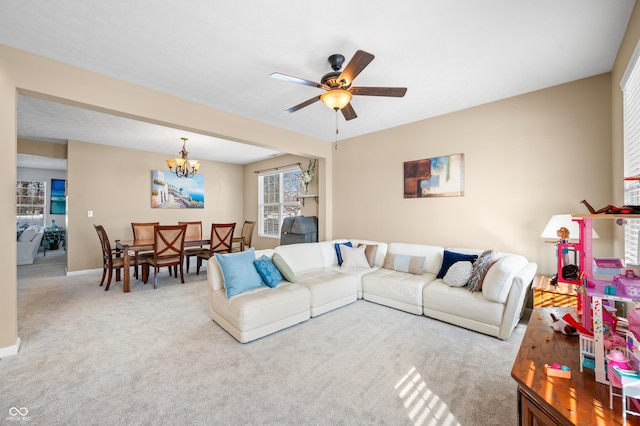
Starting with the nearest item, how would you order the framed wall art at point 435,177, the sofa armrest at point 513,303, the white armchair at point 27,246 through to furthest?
the sofa armrest at point 513,303 < the framed wall art at point 435,177 < the white armchair at point 27,246

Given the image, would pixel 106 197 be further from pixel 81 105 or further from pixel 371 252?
pixel 371 252

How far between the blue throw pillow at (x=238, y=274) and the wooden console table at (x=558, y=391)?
8.00ft

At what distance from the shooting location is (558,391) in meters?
0.99

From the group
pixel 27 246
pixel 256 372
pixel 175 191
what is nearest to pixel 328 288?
pixel 256 372

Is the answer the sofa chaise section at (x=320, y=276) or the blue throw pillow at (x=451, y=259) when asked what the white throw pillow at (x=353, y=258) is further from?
the blue throw pillow at (x=451, y=259)

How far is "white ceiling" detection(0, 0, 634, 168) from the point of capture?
6.37ft

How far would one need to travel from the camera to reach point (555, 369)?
1.08m

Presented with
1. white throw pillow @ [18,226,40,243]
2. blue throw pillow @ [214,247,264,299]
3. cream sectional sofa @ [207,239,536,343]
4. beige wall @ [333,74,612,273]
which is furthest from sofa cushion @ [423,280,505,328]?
white throw pillow @ [18,226,40,243]

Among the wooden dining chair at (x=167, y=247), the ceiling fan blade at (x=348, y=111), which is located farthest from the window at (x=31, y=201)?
the ceiling fan blade at (x=348, y=111)

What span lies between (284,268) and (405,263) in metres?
1.71

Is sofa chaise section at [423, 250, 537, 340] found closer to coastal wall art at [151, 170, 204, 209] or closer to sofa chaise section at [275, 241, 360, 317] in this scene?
sofa chaise section at [275, 241, 360, 317]

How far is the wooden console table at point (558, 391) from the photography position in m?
0.88

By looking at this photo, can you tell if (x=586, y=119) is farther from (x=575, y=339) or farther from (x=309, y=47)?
(x=309, y=47)

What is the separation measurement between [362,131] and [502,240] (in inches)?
108
